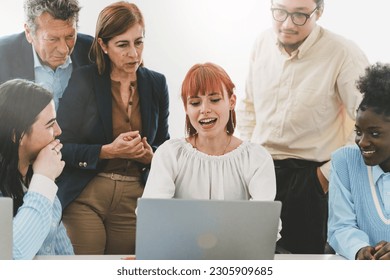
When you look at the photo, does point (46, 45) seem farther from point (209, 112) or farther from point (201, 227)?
point (201, 227)

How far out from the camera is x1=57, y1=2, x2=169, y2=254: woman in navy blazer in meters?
2.94

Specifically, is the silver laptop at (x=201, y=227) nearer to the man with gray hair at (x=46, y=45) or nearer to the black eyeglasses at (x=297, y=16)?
the man with gray hair at (x=46, y=45)

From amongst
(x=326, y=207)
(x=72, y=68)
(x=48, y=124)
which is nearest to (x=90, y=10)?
(x=72, y=68)

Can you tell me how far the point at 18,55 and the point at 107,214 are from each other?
891 millimetres

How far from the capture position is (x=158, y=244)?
2096 millimetres

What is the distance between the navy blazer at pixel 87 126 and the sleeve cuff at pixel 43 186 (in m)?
0.11

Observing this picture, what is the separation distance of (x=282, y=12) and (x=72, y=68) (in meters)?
1.10

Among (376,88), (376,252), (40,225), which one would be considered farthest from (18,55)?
(376,252)

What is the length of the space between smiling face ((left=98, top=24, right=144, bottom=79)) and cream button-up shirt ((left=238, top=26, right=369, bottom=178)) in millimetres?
582

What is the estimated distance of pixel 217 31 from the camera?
3064 mm

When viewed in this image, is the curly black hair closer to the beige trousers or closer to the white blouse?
the white blouse

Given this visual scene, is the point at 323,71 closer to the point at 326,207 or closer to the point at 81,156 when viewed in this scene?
the point at 326,207

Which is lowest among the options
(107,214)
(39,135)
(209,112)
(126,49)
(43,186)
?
(107,214)
